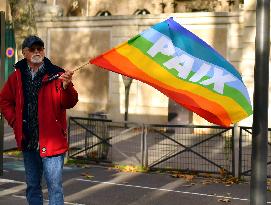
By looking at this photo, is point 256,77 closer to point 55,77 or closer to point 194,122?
point 55,77

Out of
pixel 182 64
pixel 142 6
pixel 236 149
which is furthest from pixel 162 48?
pixel 142 6

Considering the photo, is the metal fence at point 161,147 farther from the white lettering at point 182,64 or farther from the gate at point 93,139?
the white lettering at point 182,64

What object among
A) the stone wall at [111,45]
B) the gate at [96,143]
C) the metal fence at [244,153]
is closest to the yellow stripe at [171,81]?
the metal fence at [244,153]

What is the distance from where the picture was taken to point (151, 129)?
10992mm

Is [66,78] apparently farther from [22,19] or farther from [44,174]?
[22,19]

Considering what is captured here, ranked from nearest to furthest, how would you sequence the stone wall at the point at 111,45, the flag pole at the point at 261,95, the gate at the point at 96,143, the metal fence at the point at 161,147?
the flag pole at the point at 261,95 → the metal fence at the point at 161,147 → the gate at the point at 96,143 → the stone wall at the point at 111,45

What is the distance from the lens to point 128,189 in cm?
859

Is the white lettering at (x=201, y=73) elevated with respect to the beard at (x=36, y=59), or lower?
lower

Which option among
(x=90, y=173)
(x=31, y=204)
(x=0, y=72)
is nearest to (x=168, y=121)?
(x=90, y=173)

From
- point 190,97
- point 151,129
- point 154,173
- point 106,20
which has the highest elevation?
point 106,20

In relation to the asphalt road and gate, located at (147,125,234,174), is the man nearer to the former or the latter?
the asphalt road

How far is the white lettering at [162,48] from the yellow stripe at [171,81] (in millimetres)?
85

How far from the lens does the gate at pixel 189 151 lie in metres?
10.4

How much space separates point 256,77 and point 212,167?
21.4ft
